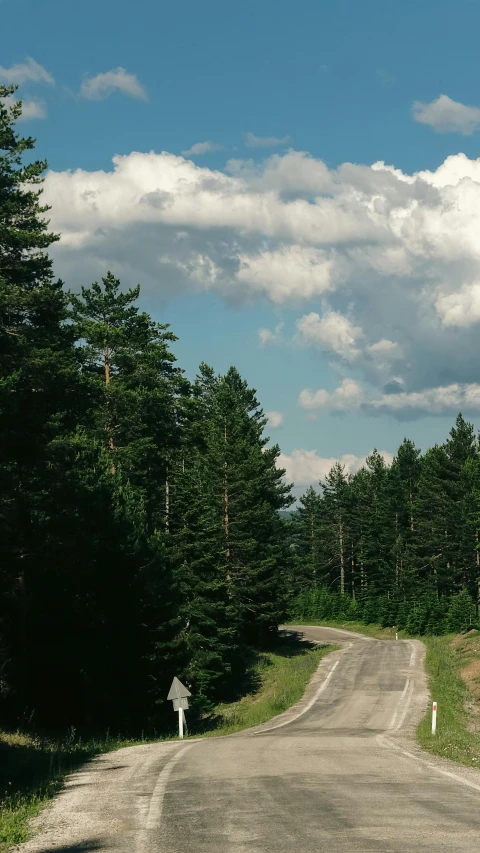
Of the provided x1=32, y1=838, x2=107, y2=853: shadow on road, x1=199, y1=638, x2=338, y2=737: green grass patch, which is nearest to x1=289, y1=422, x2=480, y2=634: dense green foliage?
x1=199, y1=638, x2=338, y2=737: green grass patch

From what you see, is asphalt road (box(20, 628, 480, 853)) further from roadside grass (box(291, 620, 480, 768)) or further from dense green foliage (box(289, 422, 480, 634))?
dense green foliage (box(289, 422, 480, 634))

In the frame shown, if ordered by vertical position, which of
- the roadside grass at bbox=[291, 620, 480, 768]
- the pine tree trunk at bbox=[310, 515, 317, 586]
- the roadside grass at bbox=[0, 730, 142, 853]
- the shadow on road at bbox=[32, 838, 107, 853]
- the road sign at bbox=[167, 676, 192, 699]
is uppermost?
the pine tree trunk at bbox=[310, 515, 317, 586]

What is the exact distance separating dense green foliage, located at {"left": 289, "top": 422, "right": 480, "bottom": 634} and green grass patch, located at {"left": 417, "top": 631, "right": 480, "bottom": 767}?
30.2ft

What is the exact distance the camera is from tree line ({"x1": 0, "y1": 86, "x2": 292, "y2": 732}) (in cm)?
2967

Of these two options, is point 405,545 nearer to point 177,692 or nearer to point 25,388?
point 177,692

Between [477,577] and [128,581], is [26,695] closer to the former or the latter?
[128,581]

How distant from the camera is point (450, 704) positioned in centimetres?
4075

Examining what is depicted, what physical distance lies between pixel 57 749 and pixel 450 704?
24215mm

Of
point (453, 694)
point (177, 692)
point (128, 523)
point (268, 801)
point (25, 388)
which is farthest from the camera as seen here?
point (453, 694)

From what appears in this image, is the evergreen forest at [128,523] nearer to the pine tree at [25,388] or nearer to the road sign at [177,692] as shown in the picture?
the pine tree at [25,388]

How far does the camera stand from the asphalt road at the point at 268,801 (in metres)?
9.80

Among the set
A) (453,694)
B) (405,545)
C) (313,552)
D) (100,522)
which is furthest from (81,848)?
(313,552)

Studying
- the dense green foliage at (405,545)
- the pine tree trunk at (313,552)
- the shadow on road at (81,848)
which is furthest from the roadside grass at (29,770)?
the pine tree trunk at (313,552)

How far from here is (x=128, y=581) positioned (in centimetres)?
3872
